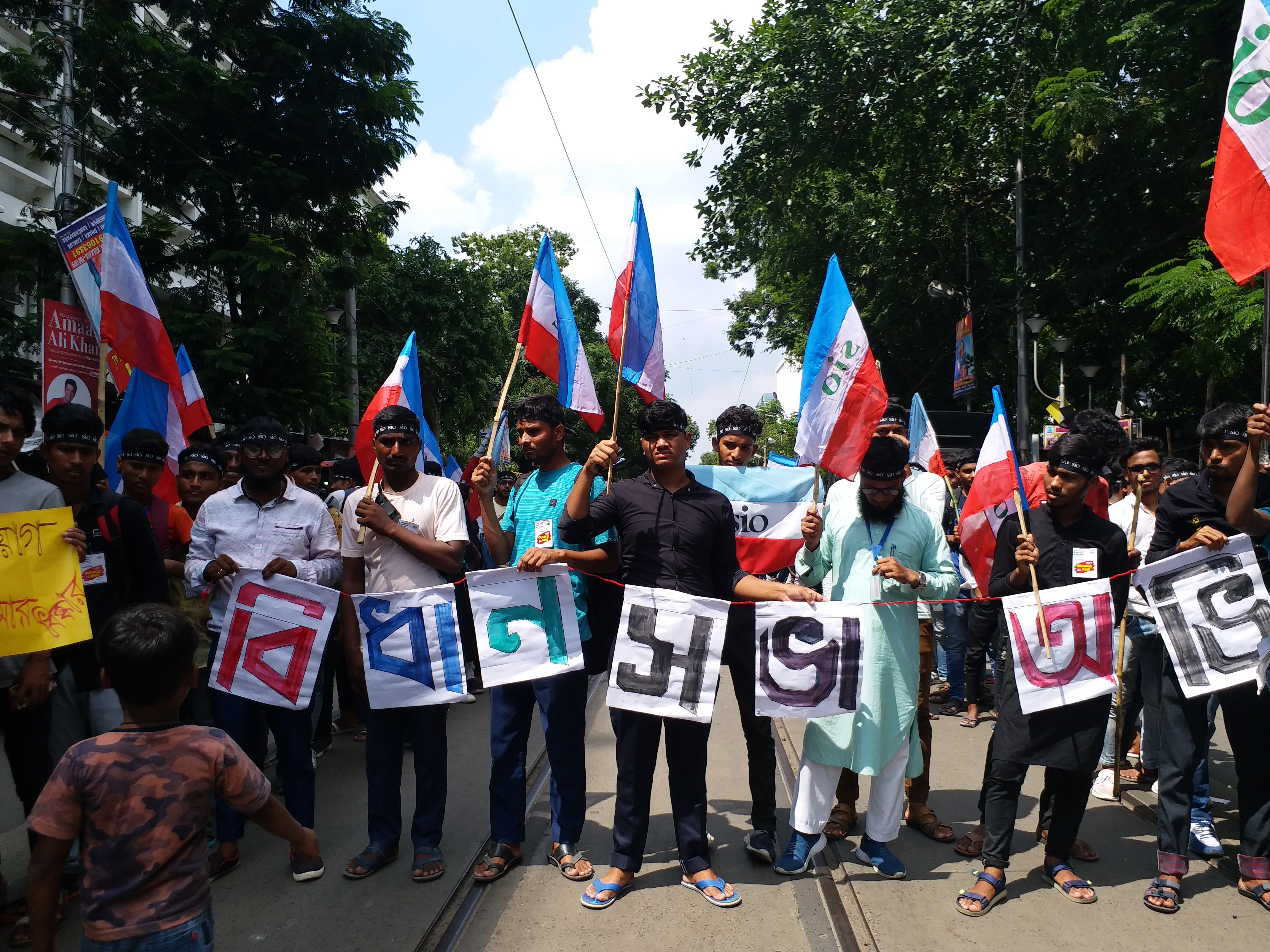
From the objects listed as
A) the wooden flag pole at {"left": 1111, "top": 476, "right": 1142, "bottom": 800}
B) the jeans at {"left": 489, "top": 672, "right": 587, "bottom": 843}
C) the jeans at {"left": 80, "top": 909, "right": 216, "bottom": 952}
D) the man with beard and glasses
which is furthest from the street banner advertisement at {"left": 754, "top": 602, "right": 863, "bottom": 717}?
the jeans at {"left": 80, "top": 909, "right": 216, "bottom": 952}

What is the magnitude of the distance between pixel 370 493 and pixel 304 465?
2.73 metres

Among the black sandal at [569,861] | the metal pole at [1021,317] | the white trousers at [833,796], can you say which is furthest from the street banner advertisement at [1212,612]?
the metal pole at [1021,317]

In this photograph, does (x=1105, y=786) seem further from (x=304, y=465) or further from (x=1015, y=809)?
(x=304, y=465)

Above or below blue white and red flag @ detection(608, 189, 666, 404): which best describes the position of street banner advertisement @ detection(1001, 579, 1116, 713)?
below

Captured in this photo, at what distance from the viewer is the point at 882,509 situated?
4570 mm

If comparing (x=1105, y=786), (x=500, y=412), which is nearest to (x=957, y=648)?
(x=1105, y=786)

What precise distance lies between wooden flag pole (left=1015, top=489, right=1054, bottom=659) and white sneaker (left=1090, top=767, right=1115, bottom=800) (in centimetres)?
177

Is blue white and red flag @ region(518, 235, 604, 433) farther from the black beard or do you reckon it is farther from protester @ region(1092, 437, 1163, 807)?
protester @ region(1092, 437, 1163, 807)

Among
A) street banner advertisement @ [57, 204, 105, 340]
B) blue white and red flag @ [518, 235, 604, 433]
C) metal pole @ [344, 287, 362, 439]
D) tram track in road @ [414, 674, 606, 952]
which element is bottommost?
tram track in road @ [414, 674, 606, 952]

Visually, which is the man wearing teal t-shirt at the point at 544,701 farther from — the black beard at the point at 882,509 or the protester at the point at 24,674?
the protester at the point at 24,674

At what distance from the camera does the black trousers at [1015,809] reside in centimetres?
414

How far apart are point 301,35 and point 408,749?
14068 millimetres

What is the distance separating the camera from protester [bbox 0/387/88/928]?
12.3 ft

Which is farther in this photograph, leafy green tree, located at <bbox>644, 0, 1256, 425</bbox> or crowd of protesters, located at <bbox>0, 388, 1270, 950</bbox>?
leafy green tree, located at <bbox>644, 0, 1256, 425</bbox>
